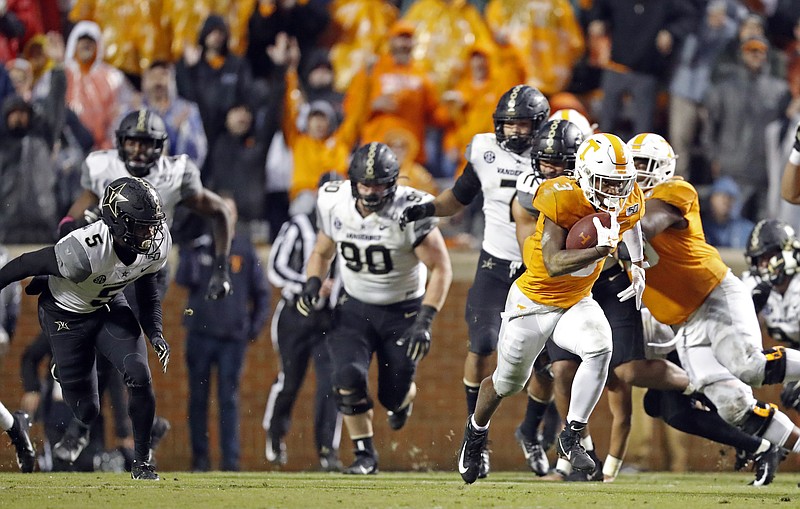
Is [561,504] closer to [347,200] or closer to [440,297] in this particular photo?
[440,297]

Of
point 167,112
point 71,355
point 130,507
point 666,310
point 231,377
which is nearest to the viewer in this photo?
point 130,507

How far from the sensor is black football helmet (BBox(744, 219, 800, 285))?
30.6 ft

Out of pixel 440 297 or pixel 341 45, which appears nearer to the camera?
pixel 440 297

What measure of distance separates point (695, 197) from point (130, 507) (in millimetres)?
3623

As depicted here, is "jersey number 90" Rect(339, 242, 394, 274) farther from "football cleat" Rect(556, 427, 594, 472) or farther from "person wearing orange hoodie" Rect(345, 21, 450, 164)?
"person wearing orange hoodie" Rect(345, 21, 450, 164)

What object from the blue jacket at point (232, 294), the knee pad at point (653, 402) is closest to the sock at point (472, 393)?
the knee pad at point (653, 402)

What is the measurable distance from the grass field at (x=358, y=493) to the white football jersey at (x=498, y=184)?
1467 mm

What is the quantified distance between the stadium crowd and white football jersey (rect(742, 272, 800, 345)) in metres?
0.02

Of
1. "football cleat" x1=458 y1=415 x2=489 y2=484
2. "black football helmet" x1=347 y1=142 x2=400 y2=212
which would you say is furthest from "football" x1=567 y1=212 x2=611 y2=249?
"black football helmet" x1=347 y1=142 x2=400 y2=212

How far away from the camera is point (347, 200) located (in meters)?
9.49

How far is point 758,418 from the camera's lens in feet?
28.3

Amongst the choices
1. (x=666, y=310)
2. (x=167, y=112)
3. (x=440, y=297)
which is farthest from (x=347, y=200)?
(x=167, y=112)

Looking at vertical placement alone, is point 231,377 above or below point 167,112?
below

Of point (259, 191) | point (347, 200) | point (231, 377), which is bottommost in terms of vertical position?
point (231, 377)
